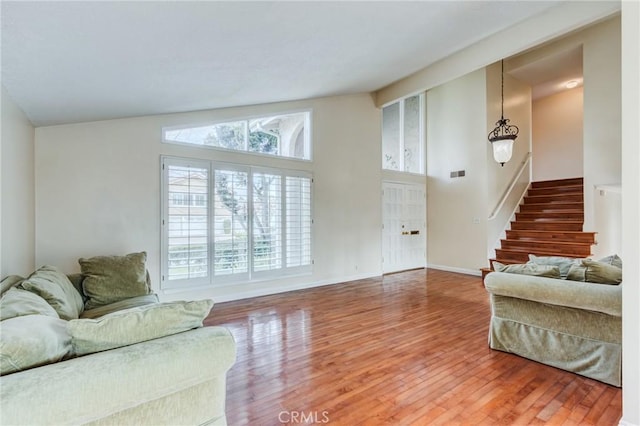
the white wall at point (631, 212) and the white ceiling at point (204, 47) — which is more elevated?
the white ceiling at point (204, 47)

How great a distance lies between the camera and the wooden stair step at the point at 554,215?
19.3 feet

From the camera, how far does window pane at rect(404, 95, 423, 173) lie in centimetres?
731

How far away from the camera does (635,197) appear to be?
5.49ft

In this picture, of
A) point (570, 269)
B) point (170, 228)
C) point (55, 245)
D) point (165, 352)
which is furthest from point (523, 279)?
point (55, 245)

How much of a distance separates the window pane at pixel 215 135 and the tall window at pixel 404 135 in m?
3.41

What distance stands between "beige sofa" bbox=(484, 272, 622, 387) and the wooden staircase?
3044 mm

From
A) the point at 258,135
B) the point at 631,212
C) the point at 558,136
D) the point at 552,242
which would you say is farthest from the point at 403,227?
the point at 631,212

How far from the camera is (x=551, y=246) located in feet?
18.3

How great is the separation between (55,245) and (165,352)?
3065mm

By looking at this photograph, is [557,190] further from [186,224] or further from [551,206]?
[186,224]

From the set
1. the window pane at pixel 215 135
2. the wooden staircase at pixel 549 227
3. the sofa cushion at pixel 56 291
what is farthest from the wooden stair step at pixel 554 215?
the sofa cushion at pixel 56 291

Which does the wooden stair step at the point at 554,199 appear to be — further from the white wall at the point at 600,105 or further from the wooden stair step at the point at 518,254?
the wooden stair step at the point at 518,254

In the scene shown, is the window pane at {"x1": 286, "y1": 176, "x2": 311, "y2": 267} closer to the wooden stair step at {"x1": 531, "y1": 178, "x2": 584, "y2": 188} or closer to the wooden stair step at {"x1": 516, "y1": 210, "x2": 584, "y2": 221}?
the wooden stair step at {"x1": 516, "y1": 210, "x2": 584, "y2": 221}

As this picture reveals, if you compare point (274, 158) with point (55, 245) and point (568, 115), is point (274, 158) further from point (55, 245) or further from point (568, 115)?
point (568, 115)
